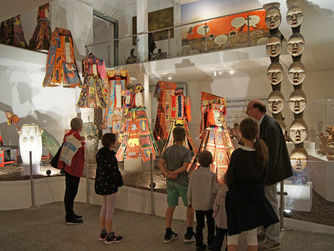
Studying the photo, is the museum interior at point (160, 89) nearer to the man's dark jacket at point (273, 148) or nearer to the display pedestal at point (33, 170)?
the display pedestal at point (33, 170)

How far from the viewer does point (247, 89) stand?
26.8 feet

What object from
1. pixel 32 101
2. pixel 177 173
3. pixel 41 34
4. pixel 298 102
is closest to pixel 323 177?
pixel 298 102

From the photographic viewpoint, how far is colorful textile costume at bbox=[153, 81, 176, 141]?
5.41 m

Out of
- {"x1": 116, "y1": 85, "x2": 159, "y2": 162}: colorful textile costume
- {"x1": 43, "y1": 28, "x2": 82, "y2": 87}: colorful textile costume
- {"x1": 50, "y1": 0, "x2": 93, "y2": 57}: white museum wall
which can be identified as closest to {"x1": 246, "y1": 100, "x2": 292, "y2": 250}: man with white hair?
{"x1": 116, "y1": 85, "x2": 159, "y2": 162}: colorful textile costume

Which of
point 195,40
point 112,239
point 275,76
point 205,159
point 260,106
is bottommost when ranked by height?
point 112,239

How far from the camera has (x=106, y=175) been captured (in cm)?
292

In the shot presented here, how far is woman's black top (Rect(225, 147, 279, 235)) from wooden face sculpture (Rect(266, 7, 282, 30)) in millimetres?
2733

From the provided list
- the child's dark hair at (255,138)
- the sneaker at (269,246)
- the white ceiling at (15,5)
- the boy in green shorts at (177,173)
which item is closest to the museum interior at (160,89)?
the white ceiling at (15,5)

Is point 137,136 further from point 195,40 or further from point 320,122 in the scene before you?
point 195,40

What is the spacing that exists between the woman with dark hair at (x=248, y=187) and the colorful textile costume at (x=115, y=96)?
171 inches

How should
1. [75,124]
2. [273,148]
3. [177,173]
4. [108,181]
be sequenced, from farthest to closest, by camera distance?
[75,124] < [108,181] < [177,173] < [273,148]

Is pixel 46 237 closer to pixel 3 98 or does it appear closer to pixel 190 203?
pixel 190 203

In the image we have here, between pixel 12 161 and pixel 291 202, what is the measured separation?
5.19 metres

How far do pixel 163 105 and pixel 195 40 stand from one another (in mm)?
2833
